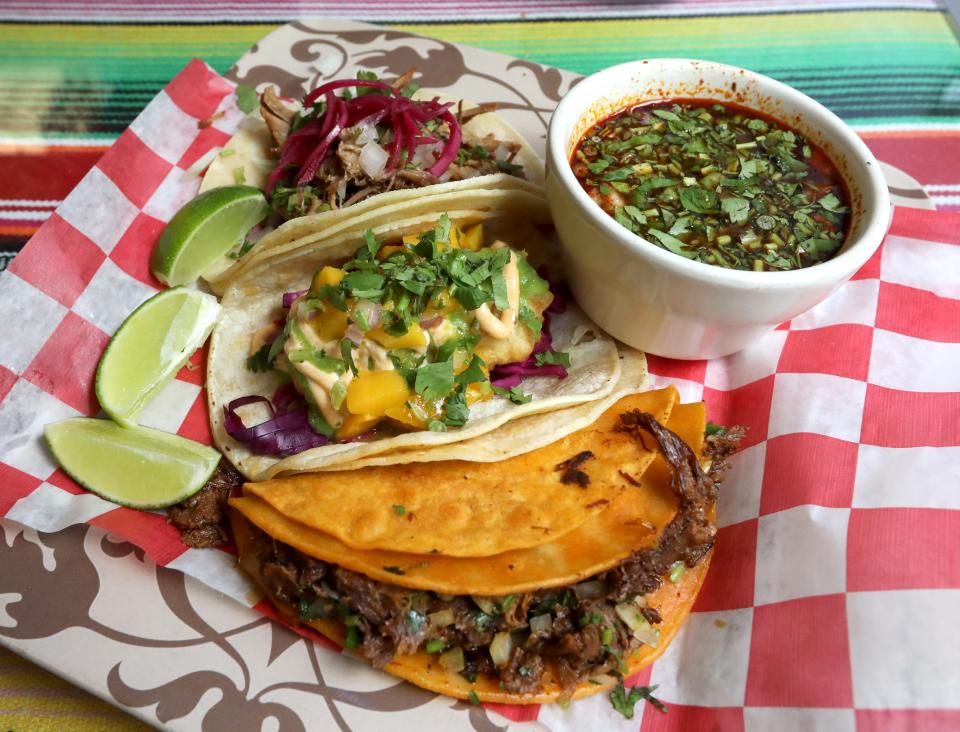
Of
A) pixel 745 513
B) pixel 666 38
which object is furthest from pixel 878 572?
pixel 666 38

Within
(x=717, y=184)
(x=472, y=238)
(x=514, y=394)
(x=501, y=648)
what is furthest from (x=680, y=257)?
(x=501, y=648)

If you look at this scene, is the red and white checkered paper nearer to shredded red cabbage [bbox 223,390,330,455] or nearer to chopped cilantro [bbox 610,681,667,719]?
chopped cilantro [bbox 610,681,667,719]

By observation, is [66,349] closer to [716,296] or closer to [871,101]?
[716,296]

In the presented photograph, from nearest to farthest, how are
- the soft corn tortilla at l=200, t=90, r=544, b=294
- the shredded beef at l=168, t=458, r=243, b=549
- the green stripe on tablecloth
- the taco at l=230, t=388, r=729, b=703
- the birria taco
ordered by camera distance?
the taco at l=230, t=388, r=729, b=703 → the shredded beef at l=168, t=458, r=243, b=549 → the soft corn tortilla at l=200, t=90, r=544, b=294 → the birria taco → the green stripe on tablecloth

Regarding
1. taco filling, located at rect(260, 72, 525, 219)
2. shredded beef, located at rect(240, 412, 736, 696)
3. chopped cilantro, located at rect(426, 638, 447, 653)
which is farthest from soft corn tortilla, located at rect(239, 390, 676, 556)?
taco filling, located at rect(260, 72, 525, 219)

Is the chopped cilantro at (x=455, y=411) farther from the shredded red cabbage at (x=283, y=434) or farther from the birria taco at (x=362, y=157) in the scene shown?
the birria taco at (x=362, y=157)

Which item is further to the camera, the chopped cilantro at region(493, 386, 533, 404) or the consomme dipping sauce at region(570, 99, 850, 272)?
the chopped cilantro at region(493, 386, 533, 404)
